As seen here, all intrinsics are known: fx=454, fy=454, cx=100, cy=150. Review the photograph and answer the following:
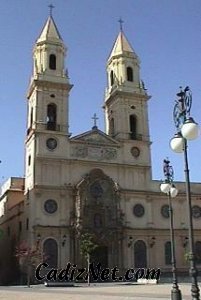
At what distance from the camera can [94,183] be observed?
5447cm

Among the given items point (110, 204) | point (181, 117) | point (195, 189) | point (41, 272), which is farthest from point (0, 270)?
point (181, 117)

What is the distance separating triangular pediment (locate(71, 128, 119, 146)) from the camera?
56.6 m

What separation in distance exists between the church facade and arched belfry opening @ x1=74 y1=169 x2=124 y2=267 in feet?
0.38

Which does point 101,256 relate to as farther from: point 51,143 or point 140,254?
point 51,143

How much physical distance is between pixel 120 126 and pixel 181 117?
4351 cm

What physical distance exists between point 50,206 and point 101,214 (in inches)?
241

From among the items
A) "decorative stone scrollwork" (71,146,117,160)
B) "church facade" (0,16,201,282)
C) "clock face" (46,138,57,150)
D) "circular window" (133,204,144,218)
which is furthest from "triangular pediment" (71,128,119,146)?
"circular window" (133,204,144,218)

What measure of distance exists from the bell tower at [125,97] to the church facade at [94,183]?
0.14 metres

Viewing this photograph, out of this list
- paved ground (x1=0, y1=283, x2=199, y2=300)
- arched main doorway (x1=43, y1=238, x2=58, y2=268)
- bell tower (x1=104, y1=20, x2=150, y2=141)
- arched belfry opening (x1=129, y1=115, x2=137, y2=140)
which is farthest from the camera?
arched belfry opening (x1=129, y1=115, x2=137, y2=140)

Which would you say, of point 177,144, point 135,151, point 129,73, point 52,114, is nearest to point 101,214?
point 135,151

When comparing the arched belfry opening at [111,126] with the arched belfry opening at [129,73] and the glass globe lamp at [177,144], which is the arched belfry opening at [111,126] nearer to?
the arched belfry opening at [129,73]

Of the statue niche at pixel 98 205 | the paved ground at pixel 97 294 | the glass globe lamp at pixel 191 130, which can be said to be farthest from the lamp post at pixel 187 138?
the statue niche at pixel 98 205

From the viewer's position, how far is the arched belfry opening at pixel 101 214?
172 ft

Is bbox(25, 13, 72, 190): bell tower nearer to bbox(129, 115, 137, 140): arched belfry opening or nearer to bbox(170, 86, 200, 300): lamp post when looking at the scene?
bbox(129, 115, 137, 140): arched belfry opening
